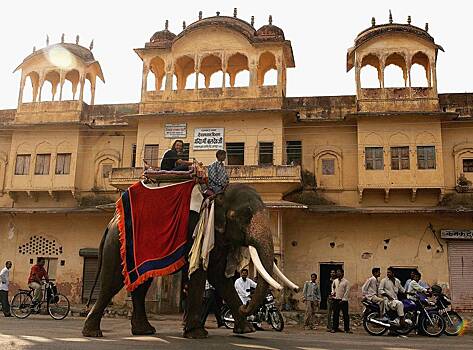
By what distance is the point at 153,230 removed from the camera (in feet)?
23.7

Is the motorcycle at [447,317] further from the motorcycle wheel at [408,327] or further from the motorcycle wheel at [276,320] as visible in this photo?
the motorcycle wheel at [276,320]

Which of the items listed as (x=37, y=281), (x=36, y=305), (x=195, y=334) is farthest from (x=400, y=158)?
(x=195, y=334)

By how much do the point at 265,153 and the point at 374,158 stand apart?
14.0 ft

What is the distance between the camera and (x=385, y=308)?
11859mm

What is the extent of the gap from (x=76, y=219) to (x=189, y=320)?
656 inches

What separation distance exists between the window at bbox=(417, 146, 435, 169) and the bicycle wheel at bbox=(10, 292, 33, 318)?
14.3 m

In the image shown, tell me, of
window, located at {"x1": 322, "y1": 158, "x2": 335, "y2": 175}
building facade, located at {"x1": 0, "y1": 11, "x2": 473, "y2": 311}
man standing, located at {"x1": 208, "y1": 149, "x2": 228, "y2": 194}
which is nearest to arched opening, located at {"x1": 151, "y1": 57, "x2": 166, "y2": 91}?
building facade, located at {"x1": 0, "y1": 11, "x2": 473, "y2": 311}

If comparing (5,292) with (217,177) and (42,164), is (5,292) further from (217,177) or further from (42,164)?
(217,177)

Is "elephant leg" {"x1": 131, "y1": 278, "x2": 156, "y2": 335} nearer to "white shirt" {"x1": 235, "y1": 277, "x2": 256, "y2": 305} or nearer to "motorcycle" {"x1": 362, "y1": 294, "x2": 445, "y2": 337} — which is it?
"white shirt" {"x1": 235, "y1": 277, "x2": 256, "y2": 305}

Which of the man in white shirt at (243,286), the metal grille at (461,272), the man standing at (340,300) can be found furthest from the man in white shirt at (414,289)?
the metal grille at (461,272)

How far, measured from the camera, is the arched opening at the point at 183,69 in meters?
21.9

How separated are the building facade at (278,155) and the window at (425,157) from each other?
0.05m

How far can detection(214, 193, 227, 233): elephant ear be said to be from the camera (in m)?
7.05

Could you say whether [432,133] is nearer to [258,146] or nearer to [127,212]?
[258,146]
